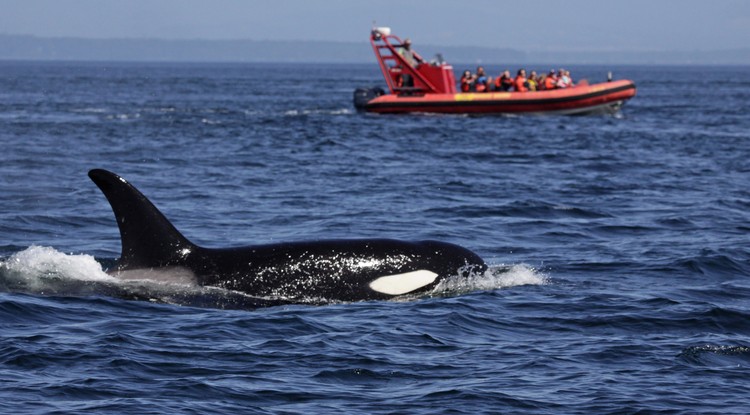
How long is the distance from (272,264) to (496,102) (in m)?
35.8

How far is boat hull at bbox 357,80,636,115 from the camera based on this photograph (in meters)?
46.8

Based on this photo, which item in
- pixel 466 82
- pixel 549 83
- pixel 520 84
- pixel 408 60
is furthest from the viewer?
pixel 549 83

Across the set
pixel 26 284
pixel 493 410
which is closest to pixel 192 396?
pixel 493 410

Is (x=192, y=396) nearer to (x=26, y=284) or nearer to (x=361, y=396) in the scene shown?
(x=361, y=396)

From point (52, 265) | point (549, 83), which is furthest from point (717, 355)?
point (549, 83)

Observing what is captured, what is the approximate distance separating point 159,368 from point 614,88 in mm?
Result: 40868

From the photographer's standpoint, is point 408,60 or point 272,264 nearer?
point 272,264

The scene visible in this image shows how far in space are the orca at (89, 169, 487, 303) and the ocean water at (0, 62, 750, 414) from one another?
189mm

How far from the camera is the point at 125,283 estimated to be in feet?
39.0

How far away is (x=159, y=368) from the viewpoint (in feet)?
31.2

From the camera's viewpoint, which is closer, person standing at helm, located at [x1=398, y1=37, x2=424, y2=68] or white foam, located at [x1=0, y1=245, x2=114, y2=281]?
white foam, located at [x1=0, y1=245, x2=114, y2=281]

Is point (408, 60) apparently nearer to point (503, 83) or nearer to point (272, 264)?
point (503, 83)

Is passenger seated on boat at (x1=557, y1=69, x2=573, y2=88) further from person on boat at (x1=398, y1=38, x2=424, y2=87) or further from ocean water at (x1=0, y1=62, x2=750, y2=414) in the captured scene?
ocean water at (x1=0, y1=62, x2=750, y2=414)

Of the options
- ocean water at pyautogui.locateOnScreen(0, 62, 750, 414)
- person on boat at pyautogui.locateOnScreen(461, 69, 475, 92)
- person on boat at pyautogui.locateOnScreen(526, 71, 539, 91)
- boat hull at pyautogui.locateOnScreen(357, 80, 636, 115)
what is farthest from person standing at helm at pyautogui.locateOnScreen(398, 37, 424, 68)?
ocean water at pyautogui.locateOnScreen(0, 62, 750, 414)
